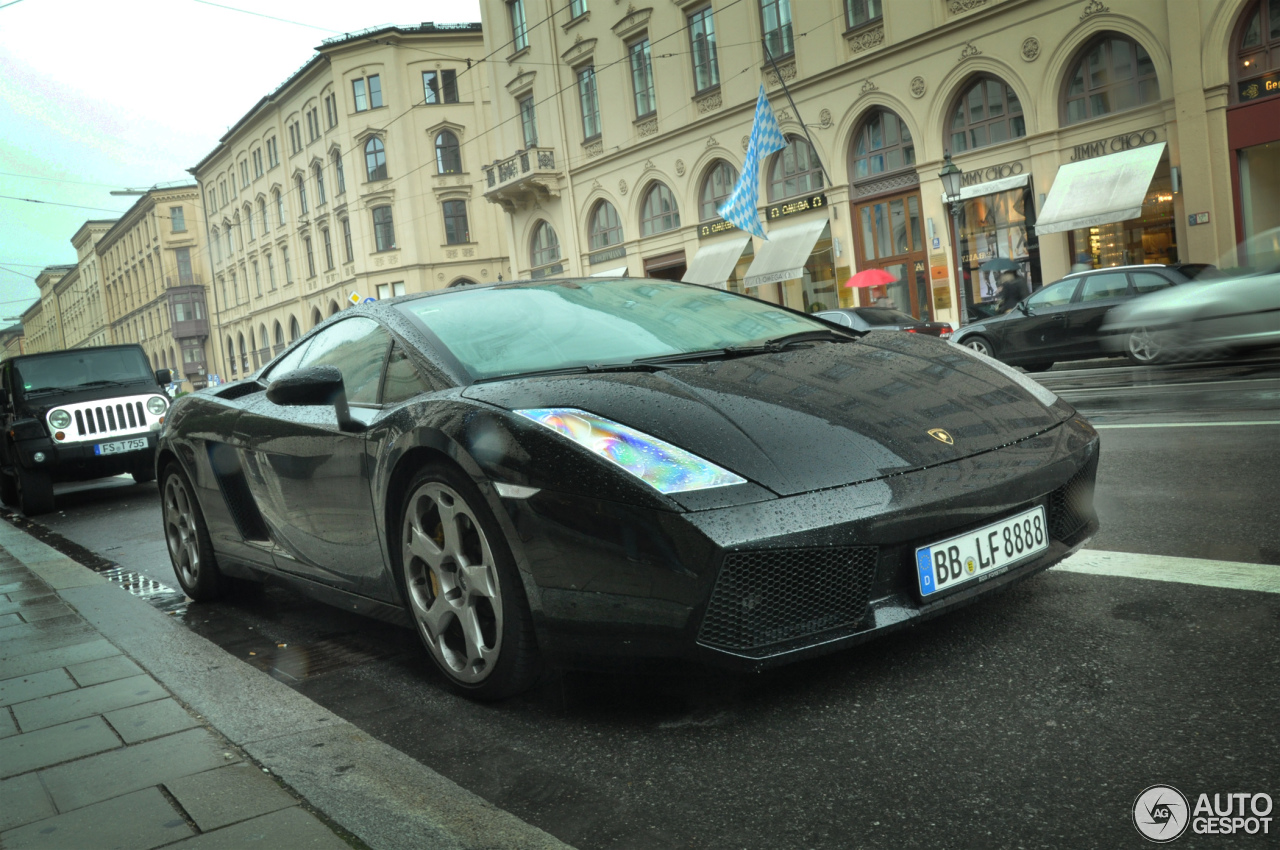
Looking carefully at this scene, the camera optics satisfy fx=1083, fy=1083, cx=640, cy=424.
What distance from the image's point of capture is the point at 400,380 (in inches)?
137

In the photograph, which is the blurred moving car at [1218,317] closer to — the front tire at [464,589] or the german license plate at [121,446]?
the front tire at [464,589]

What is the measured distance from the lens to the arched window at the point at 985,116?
2150cm

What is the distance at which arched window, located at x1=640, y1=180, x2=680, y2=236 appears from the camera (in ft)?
100

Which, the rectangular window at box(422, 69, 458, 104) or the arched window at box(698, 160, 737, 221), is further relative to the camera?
the rectangular window at box(422, 69, 458, 104)

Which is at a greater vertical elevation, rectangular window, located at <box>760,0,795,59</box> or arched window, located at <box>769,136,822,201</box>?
rectangular window, located at <box>760,0,795,59</box>

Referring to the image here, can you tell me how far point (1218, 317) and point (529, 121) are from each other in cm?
2936

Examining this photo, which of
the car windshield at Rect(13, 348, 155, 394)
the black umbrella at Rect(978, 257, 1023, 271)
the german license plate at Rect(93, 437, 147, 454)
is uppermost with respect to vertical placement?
the black umbrella at Rect(978, 257, 1023, 271)

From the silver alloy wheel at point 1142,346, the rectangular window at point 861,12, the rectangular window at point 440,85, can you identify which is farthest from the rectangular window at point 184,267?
the silver alloy wheel at point 1142,346

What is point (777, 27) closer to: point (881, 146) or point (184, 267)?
point (881, 146)

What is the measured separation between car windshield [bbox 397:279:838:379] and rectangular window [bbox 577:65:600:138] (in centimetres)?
2974

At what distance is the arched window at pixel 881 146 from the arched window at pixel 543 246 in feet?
44.6

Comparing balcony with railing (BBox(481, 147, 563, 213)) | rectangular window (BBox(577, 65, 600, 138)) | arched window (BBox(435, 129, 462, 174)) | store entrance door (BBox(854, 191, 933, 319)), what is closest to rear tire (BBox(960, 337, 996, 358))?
store entrance door (BBox(854, 191, 933, 319))

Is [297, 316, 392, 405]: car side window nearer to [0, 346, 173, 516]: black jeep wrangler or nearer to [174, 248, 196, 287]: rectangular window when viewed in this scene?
[0, 346, 173, 516]: black jeep wrangler

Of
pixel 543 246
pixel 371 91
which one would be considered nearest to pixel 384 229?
pixel 371 91
